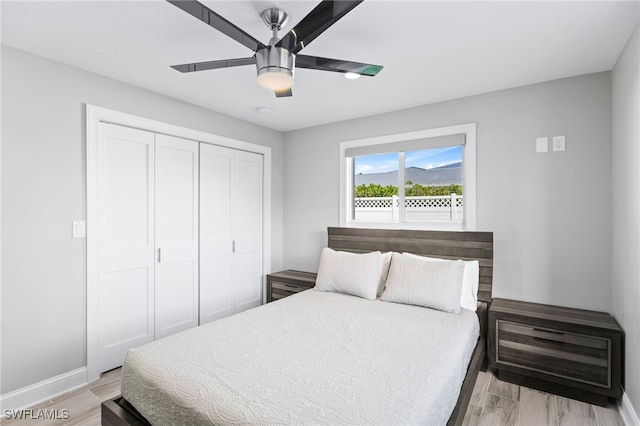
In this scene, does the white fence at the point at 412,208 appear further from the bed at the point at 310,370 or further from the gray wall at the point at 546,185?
the bed at the point at 310,370

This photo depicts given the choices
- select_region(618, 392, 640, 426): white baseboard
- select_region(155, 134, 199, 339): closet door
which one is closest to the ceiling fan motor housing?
select_region(155, 134, 199, 339): closet door

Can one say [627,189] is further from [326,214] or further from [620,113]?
[326,214]

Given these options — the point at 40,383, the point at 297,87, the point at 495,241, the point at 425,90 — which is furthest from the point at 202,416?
the point at 425,90

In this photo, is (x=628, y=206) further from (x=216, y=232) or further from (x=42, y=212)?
(x=42, y=212)

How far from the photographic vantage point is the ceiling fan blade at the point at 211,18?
136cm

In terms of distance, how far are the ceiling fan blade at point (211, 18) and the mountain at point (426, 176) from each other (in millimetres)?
2443

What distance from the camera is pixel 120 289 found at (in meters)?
2.92

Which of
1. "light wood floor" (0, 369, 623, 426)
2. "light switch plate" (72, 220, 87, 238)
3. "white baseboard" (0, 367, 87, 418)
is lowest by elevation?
"light wood floor" (0, 369, 623, 426)

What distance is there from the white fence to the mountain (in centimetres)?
16

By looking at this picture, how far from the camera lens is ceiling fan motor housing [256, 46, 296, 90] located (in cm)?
169

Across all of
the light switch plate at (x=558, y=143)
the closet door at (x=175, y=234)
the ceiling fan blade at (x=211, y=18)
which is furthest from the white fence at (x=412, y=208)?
the ceiling fan blade at (x=211, y=18)

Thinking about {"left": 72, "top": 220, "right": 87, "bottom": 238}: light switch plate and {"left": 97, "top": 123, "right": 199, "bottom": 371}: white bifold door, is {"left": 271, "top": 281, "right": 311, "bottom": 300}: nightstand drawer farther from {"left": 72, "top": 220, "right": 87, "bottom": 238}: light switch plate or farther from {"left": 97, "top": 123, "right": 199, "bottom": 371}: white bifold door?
{"left": 72, "top": 220, "right": 87, "bottom": 238}: light switch plate

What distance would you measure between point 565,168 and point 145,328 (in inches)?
157

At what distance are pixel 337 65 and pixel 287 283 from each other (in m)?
2.75
